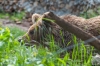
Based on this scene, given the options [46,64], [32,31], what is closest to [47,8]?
[32,31]

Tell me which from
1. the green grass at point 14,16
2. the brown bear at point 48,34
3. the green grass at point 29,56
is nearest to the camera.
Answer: the green grass at point 29,56

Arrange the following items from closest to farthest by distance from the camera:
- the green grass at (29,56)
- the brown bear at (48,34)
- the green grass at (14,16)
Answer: the green grass at (29,56)
the brown bear at (48,34)
the green grass at (14,16)

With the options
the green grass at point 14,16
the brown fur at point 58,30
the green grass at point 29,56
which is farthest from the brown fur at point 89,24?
the green grass at point 14,16

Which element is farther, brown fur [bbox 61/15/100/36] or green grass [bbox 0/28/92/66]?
brown fur [bbox 61/15/100/36]

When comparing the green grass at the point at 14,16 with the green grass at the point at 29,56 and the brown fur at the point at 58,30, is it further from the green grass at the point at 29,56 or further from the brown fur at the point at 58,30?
the green grass at the point at 29,56

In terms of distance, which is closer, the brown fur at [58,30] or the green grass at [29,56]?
the green grass at [29,56]

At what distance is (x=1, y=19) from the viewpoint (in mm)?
9688

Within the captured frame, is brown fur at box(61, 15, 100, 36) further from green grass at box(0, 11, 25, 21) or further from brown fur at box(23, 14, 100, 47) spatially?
green grass at box(0, 11, 25, 21)

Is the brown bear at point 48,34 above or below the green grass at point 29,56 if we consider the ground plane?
above

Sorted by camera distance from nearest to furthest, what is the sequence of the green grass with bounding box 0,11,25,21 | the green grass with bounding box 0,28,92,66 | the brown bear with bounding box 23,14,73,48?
the green grass with bounding box 0,28,92,66 → the brown bear with bounding box 23,14,73,48 → the green grass with bounding box 0,11,25,21

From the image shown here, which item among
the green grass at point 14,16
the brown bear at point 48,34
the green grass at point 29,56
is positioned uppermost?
the green grass at point 14,16

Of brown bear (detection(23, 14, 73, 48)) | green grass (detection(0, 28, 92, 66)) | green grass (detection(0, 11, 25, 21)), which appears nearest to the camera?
green grass (detection(0, 28, 92, 66))

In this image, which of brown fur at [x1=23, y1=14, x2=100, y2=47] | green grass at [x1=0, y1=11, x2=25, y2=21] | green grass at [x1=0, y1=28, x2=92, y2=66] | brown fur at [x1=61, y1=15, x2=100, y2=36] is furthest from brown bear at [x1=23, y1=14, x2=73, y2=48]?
green grass at [x1=0, y1=11, x2=25, y2=21]

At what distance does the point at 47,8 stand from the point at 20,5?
127cm
